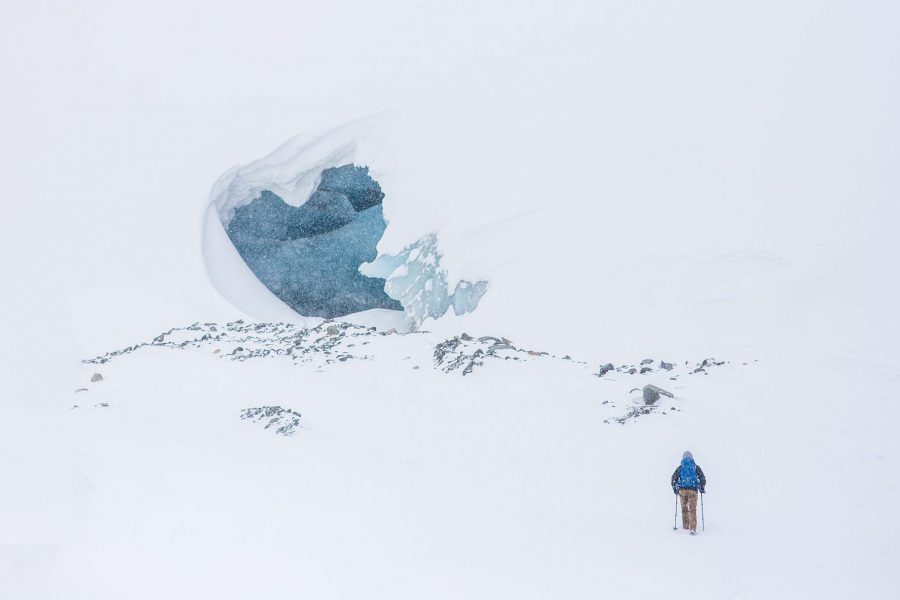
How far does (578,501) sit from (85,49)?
95.8ft

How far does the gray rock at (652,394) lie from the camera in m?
10.9

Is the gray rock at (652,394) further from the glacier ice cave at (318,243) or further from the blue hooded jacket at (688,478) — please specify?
the glacier ice cave at (318,243)

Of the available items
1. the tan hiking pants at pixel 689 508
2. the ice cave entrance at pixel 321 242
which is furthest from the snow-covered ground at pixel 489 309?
the ice cave entrance at pixel 321 242

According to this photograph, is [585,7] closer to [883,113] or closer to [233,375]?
[883,113]

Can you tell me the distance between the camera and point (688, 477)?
24.7 ft

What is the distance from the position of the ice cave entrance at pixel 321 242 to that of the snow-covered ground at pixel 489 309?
6.98ft

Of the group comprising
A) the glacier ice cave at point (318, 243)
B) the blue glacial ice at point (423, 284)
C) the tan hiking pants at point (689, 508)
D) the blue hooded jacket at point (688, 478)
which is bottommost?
the tan hiking pants at point (689, 508)

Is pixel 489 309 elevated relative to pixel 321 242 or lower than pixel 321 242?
lower

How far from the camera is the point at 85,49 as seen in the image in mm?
30531

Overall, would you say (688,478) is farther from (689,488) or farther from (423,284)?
(423,284)

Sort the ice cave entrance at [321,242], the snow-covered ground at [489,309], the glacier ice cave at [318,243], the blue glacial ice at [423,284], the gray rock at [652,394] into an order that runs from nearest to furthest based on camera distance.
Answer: the snow-covered ground at [489,309] → the gray rock at [652,394] → the blue glacial ice at [423,284] → the glacier ice cave at [318,243] → the ice cave entrance at [321,242]

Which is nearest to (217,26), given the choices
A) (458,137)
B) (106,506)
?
(458,137)

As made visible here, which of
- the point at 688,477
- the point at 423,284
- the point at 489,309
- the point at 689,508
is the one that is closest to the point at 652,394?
the point at 688,477

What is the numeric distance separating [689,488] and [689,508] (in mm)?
184
